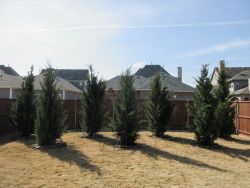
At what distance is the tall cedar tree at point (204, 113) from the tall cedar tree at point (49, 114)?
5512 millimetres

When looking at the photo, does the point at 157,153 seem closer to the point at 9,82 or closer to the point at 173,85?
the point at 9,82

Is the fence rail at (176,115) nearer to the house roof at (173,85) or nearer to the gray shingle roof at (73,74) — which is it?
the house roof at (173,85)

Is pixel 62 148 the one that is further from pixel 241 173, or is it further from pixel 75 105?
pixel 75 105

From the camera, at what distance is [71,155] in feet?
37.5

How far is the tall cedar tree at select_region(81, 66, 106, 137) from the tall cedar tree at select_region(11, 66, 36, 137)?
2.66 m

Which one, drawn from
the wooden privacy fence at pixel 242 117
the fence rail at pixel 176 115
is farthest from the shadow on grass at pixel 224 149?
the wooden privacy fence at pixel 242 117

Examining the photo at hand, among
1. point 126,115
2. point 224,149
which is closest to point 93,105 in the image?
point 126,115

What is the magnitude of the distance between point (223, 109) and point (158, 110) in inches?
142

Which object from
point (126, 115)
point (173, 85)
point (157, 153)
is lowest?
point (157, 153)

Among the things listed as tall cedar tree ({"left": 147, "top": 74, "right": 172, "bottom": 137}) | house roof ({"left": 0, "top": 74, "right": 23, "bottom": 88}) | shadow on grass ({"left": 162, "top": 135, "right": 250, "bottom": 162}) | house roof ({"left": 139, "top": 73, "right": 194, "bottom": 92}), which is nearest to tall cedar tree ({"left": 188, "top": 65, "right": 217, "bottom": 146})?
shadow on grass ({"left": 162, "top": 135, "right": 250, "bottom": 162})

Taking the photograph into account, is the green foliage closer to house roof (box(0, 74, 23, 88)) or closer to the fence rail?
the fence rail

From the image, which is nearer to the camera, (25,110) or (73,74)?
(25,110)

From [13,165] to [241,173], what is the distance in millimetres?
6610

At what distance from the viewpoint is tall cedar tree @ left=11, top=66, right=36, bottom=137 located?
622 inches
